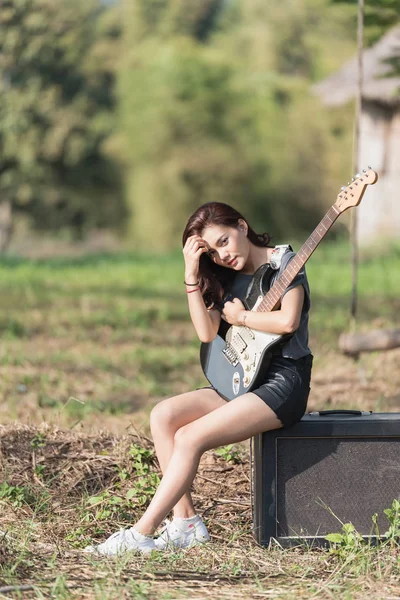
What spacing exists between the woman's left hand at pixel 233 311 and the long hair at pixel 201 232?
6 cm

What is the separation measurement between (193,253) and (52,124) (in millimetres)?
26388

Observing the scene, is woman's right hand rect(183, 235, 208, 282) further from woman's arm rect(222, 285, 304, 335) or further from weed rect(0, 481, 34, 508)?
weed rect(0, 481, 34, 508)

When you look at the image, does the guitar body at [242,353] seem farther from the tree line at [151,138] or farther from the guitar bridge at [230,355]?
the tree line at [151,138]

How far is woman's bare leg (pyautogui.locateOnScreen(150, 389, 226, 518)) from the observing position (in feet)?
13.0

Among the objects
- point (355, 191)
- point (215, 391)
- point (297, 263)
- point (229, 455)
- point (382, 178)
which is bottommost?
point (229, 455)

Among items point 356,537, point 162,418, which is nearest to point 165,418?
point 162,418

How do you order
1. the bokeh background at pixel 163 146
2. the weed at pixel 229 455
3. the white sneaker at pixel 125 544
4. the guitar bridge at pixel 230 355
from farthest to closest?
the bokeh background at pixel 163 146, the weed at pixel 229 455, the guitar bridge at pixel 230 355, the white sneaker at pixel 125 544

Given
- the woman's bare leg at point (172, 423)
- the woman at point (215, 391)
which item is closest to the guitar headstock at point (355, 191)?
the woman at point (215, 391)

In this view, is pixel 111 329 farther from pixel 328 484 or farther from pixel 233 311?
pixel 328 484

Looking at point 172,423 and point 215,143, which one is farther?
point 215,143

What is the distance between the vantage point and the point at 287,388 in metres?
3.85

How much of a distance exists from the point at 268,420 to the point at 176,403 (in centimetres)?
40

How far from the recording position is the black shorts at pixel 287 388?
381cm

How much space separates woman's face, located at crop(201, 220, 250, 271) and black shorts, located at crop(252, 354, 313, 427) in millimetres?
404
